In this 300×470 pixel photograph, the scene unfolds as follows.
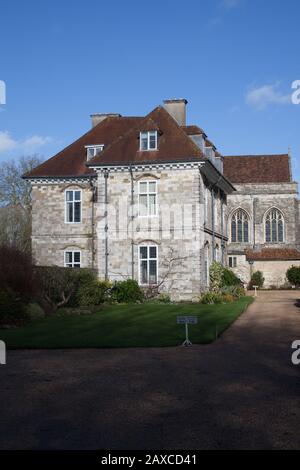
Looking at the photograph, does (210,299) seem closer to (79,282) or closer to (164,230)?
(164,230)

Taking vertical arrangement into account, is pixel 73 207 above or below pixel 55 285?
above

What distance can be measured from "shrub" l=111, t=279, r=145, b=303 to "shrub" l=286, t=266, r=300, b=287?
789 inches

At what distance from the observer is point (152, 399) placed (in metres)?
8.39

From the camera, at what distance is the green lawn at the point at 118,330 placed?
46.9ft

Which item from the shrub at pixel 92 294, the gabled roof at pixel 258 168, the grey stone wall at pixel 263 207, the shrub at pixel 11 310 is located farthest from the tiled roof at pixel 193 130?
the gabled roof at pixel 258 168

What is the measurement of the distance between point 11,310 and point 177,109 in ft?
62.7

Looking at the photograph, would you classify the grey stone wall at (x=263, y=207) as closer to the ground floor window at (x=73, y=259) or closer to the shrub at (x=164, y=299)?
the ground floor window at (x=73, y=259)

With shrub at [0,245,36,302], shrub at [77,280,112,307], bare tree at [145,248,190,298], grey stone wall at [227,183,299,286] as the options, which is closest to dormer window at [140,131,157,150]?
bare tree at [145,248,190,298]

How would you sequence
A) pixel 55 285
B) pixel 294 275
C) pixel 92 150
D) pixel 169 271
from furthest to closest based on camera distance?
pixel 294 275
pixel 92 150
pixel 169 271
pixel 55 285

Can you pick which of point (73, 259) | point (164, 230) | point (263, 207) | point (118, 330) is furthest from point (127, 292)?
point (263, 207)

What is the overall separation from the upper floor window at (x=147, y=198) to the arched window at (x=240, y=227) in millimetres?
23628

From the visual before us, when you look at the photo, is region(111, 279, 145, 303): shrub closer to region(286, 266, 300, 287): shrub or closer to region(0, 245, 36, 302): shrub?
region(0, 245, 36, 302): shrub

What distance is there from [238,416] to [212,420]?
0.39m

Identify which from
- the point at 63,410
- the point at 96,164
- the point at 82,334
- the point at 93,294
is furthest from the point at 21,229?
the point at 63,410
